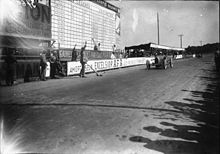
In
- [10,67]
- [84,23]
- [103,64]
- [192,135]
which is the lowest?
[192,135]

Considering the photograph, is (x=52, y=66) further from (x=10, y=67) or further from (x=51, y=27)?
(x=51, y=27)

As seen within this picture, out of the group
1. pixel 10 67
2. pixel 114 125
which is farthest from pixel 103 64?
pixel 114 125

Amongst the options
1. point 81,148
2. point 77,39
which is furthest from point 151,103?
point 77,39

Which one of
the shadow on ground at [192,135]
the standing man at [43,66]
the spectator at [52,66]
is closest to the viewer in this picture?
the shadow on ground at [192,135]

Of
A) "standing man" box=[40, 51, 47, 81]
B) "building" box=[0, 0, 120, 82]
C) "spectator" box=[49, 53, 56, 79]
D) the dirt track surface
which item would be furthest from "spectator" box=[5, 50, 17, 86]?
the dirt track surface

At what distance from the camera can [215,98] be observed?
7566 mm

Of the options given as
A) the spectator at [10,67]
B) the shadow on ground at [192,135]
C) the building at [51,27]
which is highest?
the building at [51,27]

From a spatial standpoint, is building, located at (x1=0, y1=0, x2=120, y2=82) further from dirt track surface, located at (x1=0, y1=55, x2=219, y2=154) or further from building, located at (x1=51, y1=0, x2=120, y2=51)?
dirt track surface, located at (x1=0, y1=55, x2=219, y2=154)

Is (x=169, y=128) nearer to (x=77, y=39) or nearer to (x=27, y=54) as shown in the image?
(x=27, y=54)

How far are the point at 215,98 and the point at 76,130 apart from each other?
5.76 m

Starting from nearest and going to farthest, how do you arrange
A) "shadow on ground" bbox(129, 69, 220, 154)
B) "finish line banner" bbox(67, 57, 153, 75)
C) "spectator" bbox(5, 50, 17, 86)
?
1. "shadow on ground" bbox(129, 69, 220, 154)
2. "spectator" bbox(5, 50, 17, 86)
3. "finish line banner" bbox(67, 57, 153, 75)

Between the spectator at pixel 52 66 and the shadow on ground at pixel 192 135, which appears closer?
the shadow on ground at pixel 192 135

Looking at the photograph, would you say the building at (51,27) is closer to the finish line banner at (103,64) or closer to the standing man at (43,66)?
the standing man at (43,66)

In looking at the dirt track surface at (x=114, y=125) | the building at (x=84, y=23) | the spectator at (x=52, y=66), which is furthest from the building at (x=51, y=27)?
the dirt track surface at (x=114, y=125)
